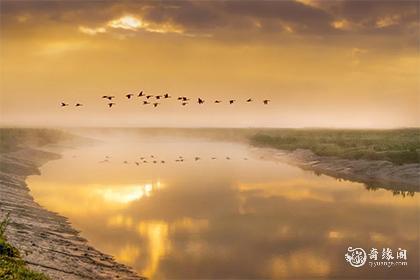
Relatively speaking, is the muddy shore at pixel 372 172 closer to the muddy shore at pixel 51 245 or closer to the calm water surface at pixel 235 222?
the calm water surface at pixel 235 222

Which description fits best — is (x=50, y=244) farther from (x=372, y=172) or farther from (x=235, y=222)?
(x=372, y=172)

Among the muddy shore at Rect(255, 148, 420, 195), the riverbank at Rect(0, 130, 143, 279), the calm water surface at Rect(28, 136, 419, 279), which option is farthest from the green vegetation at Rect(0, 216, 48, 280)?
the muddy shore at Rect(255, 148, 420, 195)

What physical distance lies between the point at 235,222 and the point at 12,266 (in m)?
18.5

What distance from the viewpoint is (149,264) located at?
2402 cm

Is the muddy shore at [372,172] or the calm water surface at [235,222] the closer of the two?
the calm water surface at [235,222]

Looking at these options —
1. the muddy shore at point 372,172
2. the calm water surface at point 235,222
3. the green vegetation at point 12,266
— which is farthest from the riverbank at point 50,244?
the muddy shore at point 372,172

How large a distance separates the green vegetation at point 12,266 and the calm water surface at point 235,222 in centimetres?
557

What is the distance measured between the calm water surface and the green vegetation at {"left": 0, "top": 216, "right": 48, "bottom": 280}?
557 centimetres

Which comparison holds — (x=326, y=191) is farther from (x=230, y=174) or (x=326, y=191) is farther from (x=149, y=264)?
(x=149, y=264)

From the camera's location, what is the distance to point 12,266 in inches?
719

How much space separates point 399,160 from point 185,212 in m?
31.4

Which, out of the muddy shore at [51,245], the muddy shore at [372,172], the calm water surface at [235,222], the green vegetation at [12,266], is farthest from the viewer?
the muddy shore at [372,172]

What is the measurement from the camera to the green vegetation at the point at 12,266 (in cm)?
1716

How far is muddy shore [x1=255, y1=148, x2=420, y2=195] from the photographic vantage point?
171 feet
